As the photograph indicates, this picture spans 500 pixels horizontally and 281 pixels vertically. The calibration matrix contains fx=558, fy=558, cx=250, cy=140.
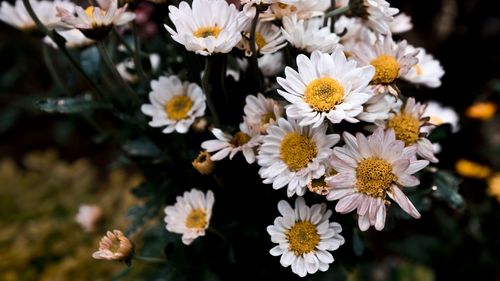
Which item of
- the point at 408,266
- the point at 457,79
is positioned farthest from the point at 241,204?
the point at 457,79

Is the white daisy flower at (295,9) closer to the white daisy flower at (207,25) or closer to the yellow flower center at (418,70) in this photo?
the white daisy flower at (207,25)

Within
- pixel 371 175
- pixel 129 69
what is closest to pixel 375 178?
pixel 371 175

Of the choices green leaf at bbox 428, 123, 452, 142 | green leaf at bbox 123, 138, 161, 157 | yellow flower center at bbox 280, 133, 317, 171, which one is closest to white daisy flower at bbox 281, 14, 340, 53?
yellow flower center at bbox 280, 133, 317, 171

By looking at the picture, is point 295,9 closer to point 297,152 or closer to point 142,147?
point 297,152

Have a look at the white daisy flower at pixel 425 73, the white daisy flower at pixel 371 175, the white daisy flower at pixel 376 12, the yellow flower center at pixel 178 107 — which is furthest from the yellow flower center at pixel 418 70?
the yellow flower center at pixel 178 107

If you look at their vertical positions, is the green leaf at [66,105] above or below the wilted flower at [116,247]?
above

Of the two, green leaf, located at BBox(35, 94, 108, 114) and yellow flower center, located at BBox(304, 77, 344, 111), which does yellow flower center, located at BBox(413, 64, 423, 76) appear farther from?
green leaf, located at BBox(35, 94, 108, 114)
